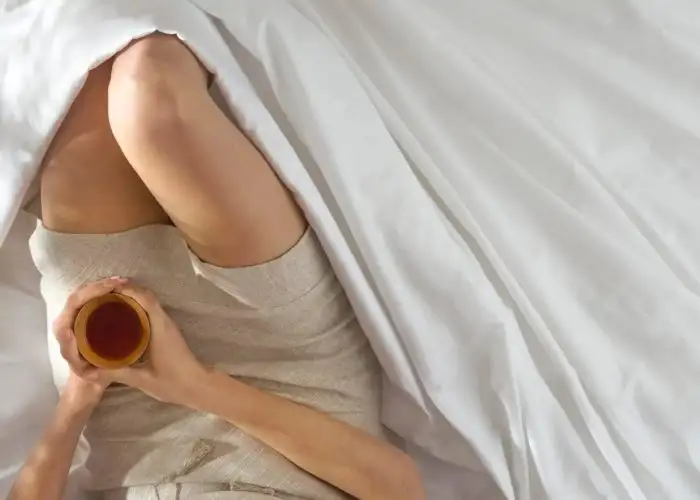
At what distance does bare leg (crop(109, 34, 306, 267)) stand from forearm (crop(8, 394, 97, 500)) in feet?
0.80

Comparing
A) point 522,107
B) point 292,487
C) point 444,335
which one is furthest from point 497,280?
point 292,487

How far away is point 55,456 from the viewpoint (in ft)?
2.94

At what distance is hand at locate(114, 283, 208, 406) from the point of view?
829 millimetres

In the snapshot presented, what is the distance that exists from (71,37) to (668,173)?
633 mm

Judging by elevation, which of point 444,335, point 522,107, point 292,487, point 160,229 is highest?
point 522,107

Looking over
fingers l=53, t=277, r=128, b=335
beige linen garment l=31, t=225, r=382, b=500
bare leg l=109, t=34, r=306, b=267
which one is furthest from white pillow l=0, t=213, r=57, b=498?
bare leg l=109, t=34, r=306, b=267

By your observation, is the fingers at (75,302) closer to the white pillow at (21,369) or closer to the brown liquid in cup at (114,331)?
the brown liquid in cup at (114,331)

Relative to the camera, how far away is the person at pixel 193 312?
744mm

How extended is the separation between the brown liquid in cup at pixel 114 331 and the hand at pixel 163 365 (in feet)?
0.05

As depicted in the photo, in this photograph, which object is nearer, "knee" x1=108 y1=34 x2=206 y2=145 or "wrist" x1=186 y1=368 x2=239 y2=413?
"knee" x1=108 y1=34 x2=206 y2=145

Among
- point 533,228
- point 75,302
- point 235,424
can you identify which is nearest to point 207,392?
point 235,424

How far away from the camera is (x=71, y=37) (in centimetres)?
78

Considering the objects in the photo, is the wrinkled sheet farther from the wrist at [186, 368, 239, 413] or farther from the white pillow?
the white pillow

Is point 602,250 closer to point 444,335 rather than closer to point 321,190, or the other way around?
point 444,335
